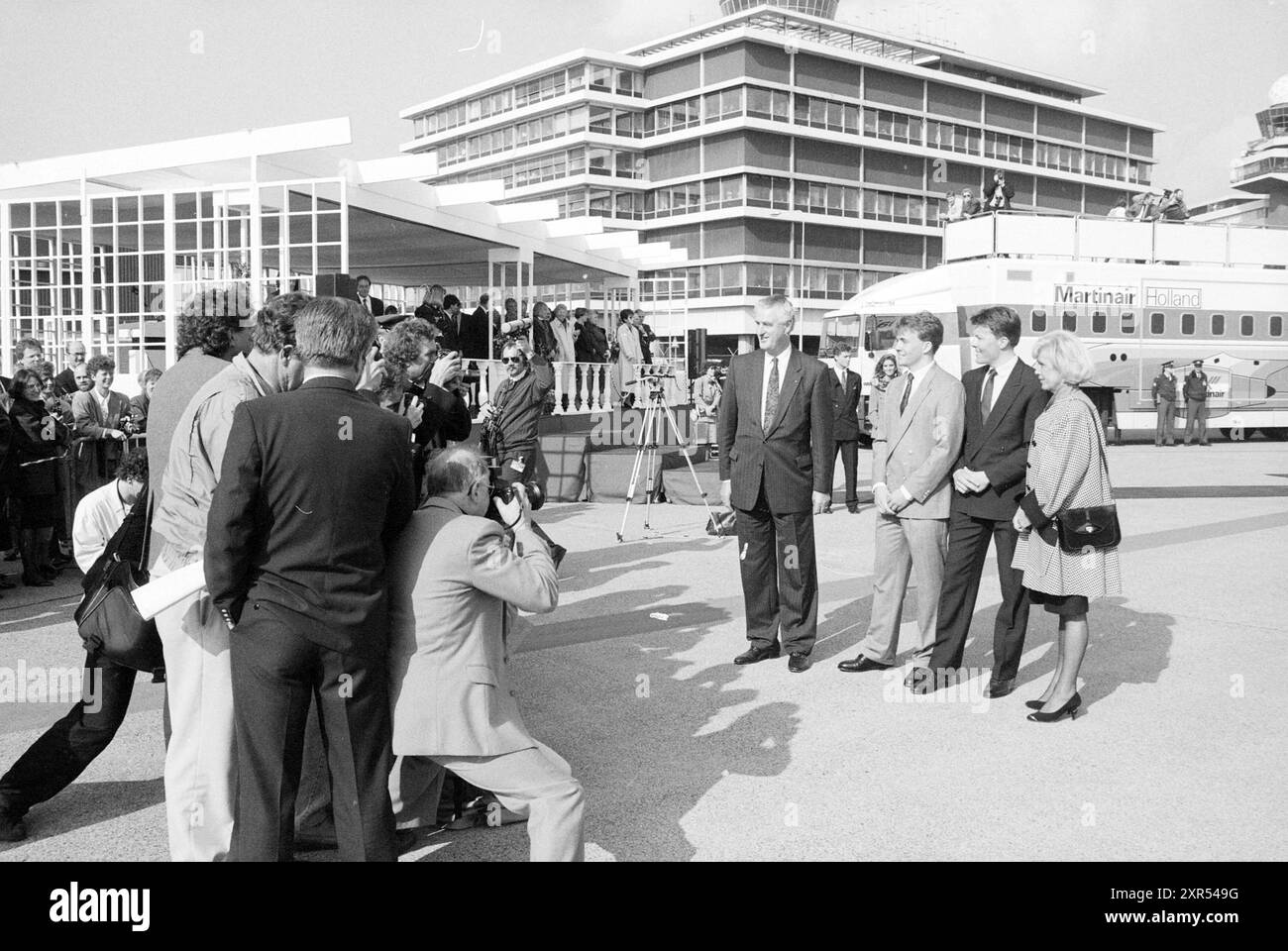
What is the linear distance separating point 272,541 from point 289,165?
11.4 metres

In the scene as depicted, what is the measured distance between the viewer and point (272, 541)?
3297mm

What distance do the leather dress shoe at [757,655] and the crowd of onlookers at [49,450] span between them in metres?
5.37

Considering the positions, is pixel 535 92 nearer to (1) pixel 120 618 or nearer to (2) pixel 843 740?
(2) pixel 843 740

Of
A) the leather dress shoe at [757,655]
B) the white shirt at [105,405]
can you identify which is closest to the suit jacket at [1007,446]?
the leather dress shoe at [757,655]

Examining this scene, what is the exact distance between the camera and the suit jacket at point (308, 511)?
322 cm

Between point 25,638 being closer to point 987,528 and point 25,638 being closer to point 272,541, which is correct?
point 272,541

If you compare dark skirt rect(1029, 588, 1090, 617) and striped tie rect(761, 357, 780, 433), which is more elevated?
striped tie rect(761, 357, 780, 433)

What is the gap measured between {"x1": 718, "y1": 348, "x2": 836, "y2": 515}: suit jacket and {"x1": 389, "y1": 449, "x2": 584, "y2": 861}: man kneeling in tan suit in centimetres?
314

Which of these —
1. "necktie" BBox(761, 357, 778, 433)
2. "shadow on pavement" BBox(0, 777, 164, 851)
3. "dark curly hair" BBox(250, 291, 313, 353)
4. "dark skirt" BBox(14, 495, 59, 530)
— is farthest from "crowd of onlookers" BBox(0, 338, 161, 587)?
"dark curly hair" BBox(250, 291, 313, 353)

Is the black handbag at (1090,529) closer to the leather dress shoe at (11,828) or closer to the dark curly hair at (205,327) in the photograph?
the dark curly hair at (205,327)

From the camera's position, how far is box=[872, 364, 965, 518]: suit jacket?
6223 millimetres

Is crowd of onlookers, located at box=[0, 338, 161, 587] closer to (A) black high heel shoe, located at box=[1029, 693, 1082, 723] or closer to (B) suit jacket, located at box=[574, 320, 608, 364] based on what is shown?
(A) black high heel shoe, located at box=[1029, 693, 1082, 723]

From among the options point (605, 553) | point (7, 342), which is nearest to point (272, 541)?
point (605, 553)
